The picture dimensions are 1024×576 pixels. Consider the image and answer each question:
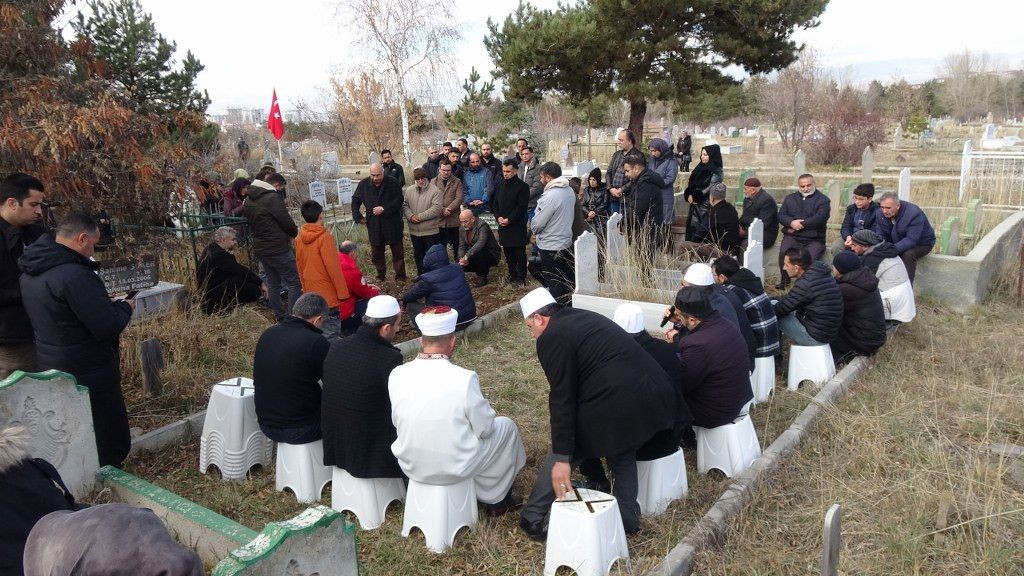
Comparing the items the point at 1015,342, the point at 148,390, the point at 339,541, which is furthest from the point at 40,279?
the point at 1015,342

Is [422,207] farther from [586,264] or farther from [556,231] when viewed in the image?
[586,264]

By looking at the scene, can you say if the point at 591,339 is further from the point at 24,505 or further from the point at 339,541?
the point at 24,505

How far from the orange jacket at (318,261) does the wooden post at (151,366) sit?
156 centimetres

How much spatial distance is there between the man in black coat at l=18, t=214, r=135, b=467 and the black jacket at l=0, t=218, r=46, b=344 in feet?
1.08

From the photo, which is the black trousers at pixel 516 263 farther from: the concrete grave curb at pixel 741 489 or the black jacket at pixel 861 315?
the concrete grave curb at pixel 741 489

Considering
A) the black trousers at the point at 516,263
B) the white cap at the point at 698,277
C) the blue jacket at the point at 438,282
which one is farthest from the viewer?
the black trousers at the point at 516,263

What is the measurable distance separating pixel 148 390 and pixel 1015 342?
790 cm

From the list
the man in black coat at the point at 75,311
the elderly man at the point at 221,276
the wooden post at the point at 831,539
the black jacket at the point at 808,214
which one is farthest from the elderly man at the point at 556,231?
the wooden post at the point at 831,539

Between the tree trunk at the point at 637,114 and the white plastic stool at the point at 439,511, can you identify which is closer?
the white plastic stool at the point at 439,511

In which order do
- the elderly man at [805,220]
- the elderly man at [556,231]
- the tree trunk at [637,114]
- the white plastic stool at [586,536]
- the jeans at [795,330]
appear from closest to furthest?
the white plastic stool at [586,536] → the jeans at [795,330] → the elderly man at [556,231] → the elderly man at [805,220] → the tree trunk at [637,114]

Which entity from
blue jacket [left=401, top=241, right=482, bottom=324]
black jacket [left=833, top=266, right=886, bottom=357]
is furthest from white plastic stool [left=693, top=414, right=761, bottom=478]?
blue jacket [left=401, top=241, right=482, bottom=324]

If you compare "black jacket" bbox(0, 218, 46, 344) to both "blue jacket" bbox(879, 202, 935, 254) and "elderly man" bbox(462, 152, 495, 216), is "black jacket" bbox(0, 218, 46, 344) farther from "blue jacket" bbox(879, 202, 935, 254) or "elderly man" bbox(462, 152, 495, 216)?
"blue jacket" bbox(879, 202, 935, 254)

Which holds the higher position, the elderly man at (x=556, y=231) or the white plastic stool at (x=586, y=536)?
the elderly man at (x=556, y=231)

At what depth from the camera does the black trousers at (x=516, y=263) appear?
9297 millimetres
